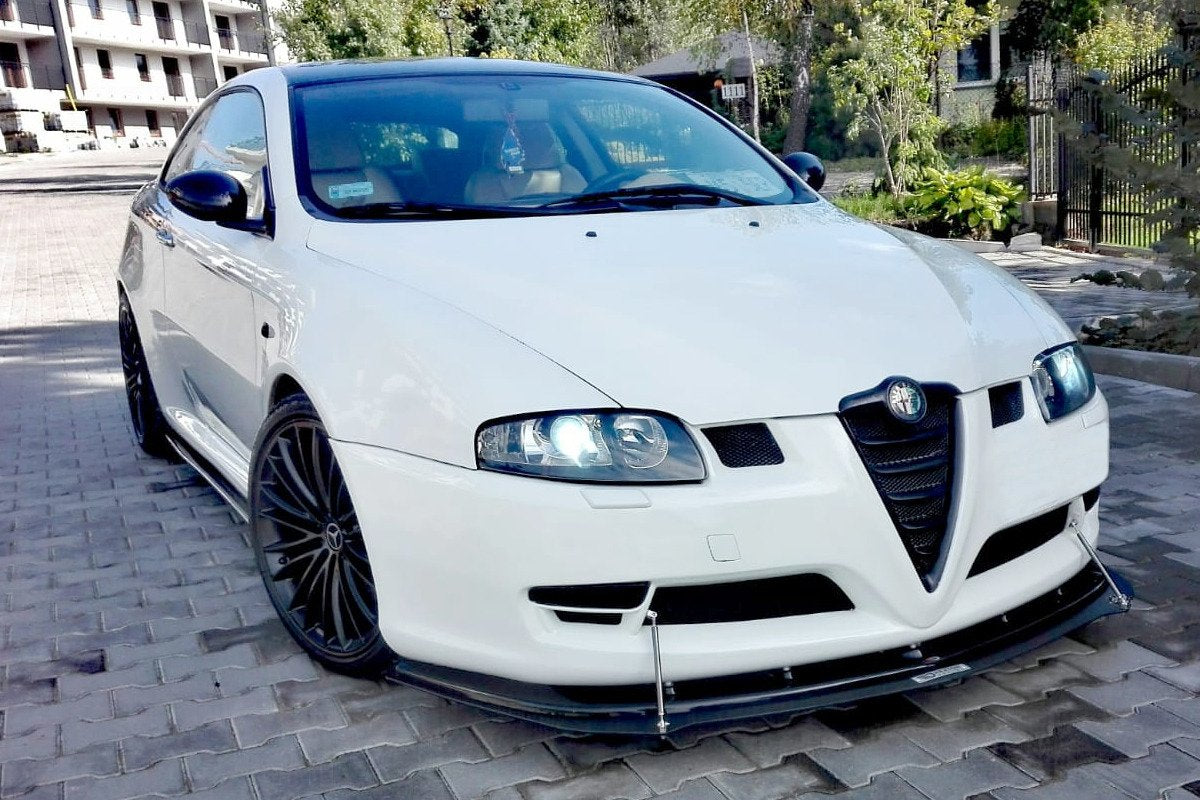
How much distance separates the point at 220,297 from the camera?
3865 mm

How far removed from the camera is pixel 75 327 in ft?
32.9

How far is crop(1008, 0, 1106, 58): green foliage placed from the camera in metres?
27.8

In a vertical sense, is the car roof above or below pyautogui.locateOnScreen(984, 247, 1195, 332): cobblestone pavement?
above

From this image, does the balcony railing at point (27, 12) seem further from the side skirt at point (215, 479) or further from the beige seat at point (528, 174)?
the beige seat at point (528, 174)

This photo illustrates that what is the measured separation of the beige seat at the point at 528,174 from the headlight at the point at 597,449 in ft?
3.99

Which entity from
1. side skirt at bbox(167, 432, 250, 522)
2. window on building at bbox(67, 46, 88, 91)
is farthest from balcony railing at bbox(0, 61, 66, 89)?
side skirt at bbox(167, 432, 250, 522)

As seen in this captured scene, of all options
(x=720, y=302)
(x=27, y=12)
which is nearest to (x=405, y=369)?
(x=720, y=302)

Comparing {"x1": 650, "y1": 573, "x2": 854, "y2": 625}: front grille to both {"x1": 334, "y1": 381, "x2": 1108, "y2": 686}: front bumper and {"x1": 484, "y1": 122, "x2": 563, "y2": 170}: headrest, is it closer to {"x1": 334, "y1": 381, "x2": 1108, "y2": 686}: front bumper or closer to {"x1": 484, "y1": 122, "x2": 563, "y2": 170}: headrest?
{"x1": 334, "y1": 381, "x2": 1108, "y2": 686}: front bumper

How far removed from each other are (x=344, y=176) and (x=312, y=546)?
3.66 feet

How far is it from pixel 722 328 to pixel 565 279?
1.38 feet

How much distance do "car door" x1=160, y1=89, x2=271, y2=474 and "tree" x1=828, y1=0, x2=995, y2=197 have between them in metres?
10.7

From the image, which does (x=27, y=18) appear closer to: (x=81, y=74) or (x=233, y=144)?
(x=81, y=74)

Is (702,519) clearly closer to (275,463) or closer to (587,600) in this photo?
(587,600)

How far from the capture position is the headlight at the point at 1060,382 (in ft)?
9.40
